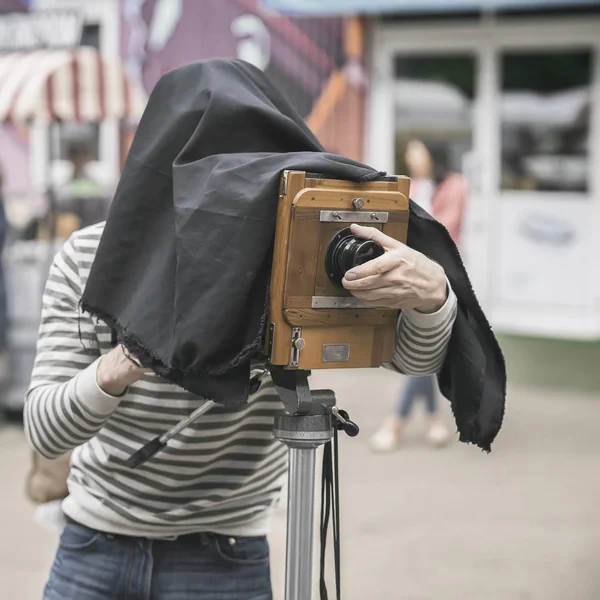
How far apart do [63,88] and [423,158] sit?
244 cm

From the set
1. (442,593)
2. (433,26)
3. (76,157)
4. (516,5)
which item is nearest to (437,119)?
(433,26)

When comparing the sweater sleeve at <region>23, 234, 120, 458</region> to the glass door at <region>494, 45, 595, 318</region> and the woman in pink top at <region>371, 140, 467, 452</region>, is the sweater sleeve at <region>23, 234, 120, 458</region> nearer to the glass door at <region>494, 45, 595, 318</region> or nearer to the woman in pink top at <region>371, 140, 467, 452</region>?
the woman in pink top at <region>371, 140, 467, 452</region>

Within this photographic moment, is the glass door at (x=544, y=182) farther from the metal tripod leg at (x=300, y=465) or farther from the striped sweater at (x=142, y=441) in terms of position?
the metal tripod leg at (x=300, y=465)

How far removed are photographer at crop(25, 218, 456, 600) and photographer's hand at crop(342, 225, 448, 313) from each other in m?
0.17

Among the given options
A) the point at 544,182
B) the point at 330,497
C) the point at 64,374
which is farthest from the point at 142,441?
the point at 544,182

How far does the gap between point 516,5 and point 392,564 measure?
4857 mm

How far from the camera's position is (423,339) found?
1.60 meters

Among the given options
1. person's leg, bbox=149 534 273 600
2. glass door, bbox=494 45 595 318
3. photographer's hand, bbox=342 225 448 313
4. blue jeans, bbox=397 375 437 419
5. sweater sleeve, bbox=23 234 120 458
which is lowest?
blue jeans, bbox=397 375 437 419

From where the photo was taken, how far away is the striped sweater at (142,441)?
1.76 m

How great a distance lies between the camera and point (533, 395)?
8.40 m

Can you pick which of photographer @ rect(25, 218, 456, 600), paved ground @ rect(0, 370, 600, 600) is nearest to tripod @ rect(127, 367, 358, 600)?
photographer @ rect(25, 218, 456, 600)

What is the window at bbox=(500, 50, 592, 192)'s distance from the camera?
28.9ft

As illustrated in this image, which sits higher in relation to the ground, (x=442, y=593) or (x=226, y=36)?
(x=226, y=36)

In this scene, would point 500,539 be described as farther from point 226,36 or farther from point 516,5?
point 226,36
